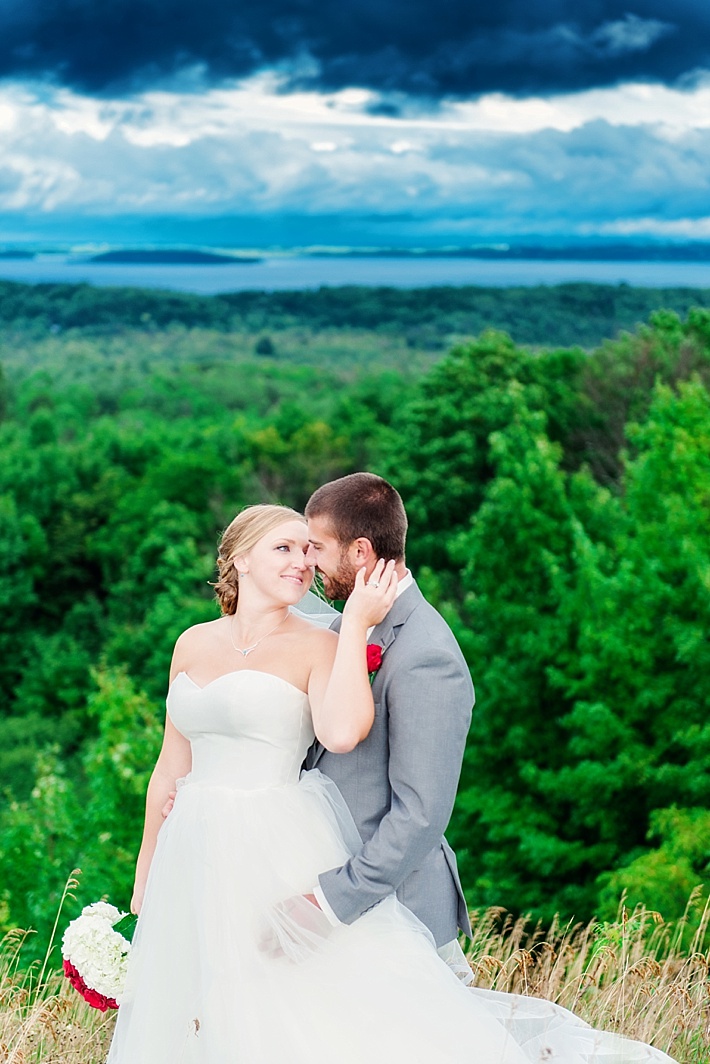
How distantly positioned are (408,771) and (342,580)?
556 millimetres

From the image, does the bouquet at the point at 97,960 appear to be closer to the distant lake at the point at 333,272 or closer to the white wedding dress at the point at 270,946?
the white wedding dress at the point at 270,946

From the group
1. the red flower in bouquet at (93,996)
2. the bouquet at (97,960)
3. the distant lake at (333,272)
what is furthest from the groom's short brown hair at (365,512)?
the distant lake at (333,272)

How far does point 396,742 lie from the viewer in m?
3.40

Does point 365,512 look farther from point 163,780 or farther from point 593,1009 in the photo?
point 593,1009

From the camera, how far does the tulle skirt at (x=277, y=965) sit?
330 cm

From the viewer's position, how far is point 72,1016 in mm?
4418

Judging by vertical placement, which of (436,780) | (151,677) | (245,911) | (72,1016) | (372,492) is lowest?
(151,677)

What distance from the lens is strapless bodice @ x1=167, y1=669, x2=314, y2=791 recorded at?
11.5 ft

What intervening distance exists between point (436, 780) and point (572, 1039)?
3.23 ft

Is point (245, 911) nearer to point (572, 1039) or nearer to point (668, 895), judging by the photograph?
point (572, 1039)

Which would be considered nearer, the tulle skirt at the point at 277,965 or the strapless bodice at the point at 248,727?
the tulle skirt at the point at 277,965

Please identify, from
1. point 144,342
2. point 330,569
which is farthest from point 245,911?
point 144,342

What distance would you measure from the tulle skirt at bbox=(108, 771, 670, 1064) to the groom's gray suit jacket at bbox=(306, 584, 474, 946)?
3.4 inches

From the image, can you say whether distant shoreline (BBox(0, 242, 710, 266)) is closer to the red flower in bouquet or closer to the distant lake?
the distant lake
